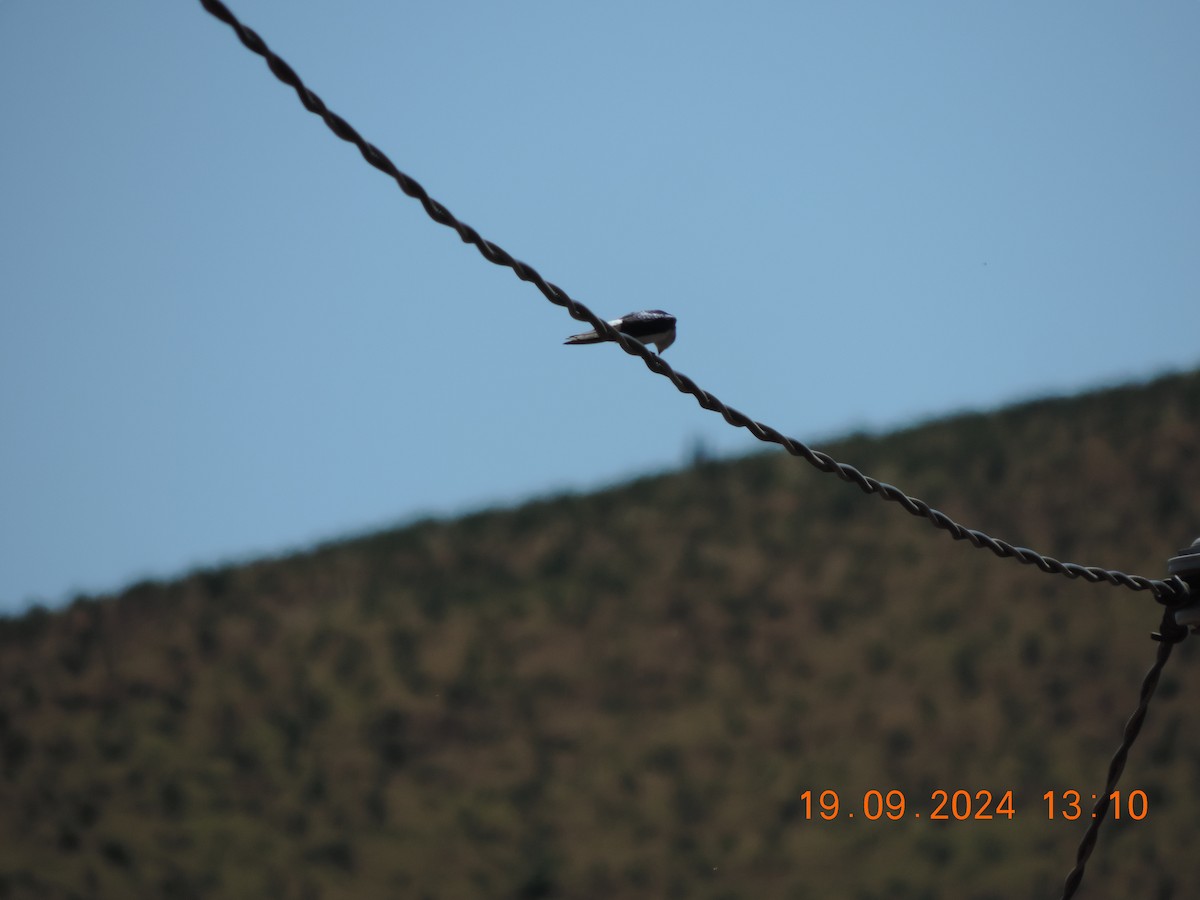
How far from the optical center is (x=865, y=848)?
3141cm

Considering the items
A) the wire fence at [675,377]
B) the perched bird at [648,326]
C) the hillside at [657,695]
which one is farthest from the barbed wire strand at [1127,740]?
the hillside at [657,695]

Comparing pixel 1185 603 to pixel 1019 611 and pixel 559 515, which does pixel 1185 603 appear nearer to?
pixel 1019 611

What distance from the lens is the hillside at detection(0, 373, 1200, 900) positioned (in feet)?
105

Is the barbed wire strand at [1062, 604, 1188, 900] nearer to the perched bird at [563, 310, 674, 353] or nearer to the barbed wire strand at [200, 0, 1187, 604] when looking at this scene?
the barbed wire strand at [200, 0, 1187, 604]

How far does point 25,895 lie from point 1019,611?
1020 inches

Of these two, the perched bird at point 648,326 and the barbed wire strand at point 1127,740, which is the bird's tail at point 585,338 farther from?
the barbed wire strand at point 1127,740

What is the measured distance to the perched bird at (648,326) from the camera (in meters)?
4.29

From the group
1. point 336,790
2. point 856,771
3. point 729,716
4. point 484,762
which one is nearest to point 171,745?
point 336,790
